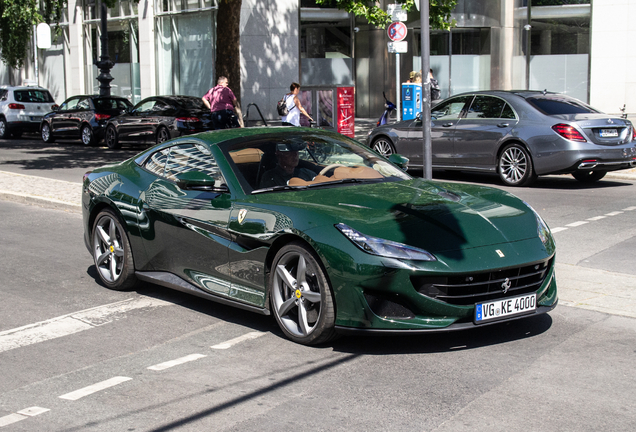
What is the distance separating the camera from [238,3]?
19609mm

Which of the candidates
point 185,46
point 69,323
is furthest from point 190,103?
point 69,323

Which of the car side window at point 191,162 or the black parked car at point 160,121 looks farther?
the black parked car at point 160,121

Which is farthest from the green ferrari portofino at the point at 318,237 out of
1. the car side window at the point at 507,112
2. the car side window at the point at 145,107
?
the car side window at the point at 145,107

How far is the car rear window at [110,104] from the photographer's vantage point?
25.8 metres

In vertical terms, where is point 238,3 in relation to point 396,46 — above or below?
above

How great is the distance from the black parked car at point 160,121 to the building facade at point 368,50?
3.52 m

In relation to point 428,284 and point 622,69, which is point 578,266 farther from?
point 622,69

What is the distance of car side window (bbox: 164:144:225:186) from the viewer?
629 cm

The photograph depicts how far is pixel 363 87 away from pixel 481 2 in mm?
5699

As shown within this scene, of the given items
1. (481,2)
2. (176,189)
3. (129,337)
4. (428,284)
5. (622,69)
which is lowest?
(129,337)

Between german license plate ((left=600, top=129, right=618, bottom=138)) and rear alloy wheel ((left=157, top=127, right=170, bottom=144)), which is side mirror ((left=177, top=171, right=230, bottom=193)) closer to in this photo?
german license plate ((left=600, top=129, right=618, bottom=138))

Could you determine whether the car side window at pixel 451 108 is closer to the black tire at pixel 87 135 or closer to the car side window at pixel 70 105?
the black tire at pixel 87 135

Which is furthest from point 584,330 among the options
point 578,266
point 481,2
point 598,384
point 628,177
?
point 481,2

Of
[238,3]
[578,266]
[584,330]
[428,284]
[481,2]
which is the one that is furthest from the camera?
[481,2]
